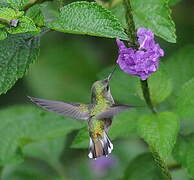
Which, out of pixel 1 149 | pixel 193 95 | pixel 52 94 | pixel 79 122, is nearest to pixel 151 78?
pixel 193 95

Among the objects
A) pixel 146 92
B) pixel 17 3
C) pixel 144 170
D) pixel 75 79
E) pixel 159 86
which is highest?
pixel 17 3

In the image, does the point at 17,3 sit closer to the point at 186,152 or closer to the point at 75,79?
the point at 186,152

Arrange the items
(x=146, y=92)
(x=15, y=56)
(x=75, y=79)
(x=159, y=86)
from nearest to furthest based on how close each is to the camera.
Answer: (x=15, y=56) < (x=146, y=92) < (x=159, y=86) < (x=75, y=79)

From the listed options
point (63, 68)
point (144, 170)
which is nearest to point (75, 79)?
point (63, 68)

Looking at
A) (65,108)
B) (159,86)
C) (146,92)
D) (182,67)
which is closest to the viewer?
(65,108)

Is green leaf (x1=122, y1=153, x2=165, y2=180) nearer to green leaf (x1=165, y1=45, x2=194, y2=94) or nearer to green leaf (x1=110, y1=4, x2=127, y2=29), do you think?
green leaf (x1=165, y1=45, x2=194, y2=94)

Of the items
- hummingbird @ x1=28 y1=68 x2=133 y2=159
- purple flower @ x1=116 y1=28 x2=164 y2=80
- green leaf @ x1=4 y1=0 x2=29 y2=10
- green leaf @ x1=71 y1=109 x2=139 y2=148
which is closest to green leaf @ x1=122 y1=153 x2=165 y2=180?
green leaf @ x1=71 y1=109 x2=139 y2=148

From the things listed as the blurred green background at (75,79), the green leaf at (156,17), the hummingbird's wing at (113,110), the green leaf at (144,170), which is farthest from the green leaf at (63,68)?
the hummingbird's wing at (113,110)
